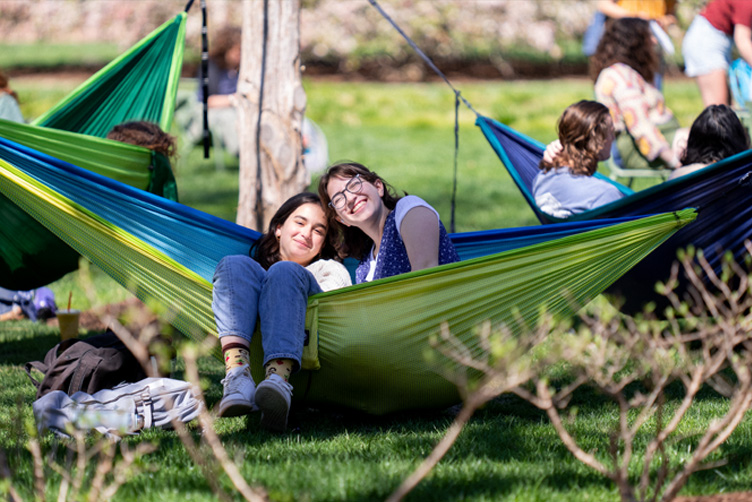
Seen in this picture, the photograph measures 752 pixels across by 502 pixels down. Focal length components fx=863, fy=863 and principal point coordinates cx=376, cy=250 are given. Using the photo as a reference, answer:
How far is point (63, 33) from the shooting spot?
20.1 meters

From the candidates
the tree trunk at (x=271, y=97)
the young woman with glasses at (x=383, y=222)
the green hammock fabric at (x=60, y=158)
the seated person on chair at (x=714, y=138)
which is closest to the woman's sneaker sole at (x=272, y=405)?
the young woman with glasses at (x=383, y=222)

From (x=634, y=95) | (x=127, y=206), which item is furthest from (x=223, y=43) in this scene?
(x=127, y=206)

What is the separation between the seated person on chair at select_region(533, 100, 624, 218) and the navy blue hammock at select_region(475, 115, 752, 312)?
266 mm

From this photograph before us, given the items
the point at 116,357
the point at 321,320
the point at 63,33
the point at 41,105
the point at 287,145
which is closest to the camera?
the point at 321,320

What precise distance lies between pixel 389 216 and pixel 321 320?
1.48 feet

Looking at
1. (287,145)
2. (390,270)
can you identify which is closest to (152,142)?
(287,145)

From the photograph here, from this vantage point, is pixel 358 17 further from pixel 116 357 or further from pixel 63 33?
pixel 116 357

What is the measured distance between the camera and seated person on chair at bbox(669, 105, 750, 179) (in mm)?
3275

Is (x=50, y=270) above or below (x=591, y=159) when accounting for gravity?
below

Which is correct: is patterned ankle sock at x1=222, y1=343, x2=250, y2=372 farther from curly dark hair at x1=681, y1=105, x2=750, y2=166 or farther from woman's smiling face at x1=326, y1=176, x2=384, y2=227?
curly dark hair at x1=681, y1=105, x2=750, y2=166

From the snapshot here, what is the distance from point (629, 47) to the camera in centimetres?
449

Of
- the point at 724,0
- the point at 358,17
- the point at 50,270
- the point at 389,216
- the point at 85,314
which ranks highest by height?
the point at 358,17

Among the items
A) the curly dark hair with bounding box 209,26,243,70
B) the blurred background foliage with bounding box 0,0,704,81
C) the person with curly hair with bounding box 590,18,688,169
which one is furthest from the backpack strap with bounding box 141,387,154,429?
the blurred background foliage with bounding box 0,0,704,81

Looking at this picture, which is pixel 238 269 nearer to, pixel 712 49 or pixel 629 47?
pixel 629 47
